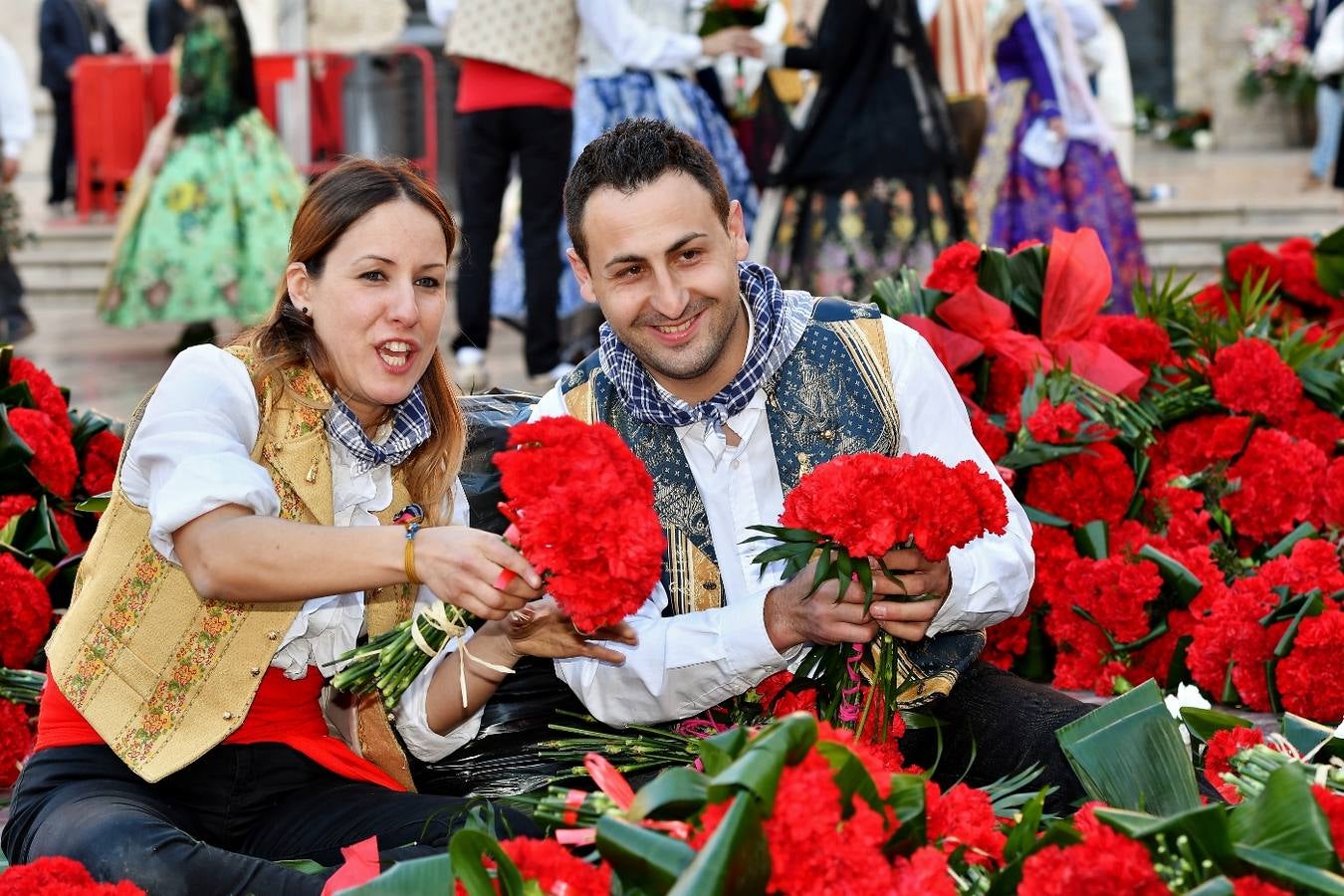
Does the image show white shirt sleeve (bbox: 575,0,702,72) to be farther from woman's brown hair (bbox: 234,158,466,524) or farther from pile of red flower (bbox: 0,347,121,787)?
woman's brown hair (bbox: 234,158,466,524)

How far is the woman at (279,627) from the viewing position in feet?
8.71

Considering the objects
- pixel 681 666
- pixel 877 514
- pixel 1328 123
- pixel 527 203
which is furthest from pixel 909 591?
pixel 1328 123

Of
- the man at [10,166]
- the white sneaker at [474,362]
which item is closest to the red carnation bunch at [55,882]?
the white sneaker at [474,362]

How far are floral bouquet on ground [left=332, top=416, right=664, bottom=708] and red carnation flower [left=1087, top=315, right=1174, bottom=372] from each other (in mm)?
2217

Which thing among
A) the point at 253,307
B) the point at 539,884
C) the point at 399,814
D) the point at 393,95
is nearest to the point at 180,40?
the point at 253,307

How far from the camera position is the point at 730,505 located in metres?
3.05

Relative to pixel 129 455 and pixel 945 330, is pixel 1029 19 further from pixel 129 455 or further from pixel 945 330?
pixel 129 455

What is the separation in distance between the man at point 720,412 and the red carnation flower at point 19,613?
4.17 ft

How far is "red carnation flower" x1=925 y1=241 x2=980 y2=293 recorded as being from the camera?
422cm

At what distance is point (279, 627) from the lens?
2.88m

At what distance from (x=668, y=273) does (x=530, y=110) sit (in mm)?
4644

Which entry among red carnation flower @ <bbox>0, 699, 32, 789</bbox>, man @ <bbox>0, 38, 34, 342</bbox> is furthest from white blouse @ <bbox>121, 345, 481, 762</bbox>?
man @ <bbox>0, 38, 34, 342</bbox>

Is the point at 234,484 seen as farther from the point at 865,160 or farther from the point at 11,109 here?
the point at 11,109

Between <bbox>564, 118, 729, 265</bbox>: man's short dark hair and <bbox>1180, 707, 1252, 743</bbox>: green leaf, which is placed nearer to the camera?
<bbox>1180, 707, 1252, 743</bbox>: green leaf
